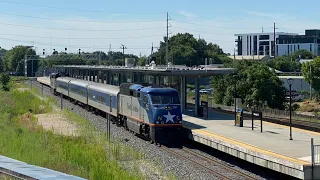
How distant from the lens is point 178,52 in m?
106

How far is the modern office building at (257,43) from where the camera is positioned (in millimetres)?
171125

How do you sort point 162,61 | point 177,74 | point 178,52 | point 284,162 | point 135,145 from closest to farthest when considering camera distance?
point 284,162
point 135,145
point 177,74
point 178,52
point 162,61

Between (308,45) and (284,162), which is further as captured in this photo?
(308,45)

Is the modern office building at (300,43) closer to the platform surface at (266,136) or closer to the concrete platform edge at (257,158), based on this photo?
the platform surface at (266,136)

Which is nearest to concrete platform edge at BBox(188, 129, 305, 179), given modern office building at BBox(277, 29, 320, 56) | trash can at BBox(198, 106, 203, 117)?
trash can at BBox(198, 106, 203, 117)

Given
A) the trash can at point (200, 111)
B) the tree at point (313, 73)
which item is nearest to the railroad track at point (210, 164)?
the trash can at point (200, 111)

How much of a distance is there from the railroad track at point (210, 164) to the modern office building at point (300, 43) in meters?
141

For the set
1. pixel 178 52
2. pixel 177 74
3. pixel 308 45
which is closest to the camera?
pixel 177 74

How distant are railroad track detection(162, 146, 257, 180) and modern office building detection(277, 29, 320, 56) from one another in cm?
14148

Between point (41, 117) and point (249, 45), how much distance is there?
14174 cm

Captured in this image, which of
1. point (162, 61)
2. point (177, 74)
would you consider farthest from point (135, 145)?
point (162, 61)

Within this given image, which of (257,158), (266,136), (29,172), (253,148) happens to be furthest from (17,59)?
(29,172)

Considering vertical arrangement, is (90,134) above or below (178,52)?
below

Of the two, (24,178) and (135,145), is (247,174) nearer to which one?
(135,145)
